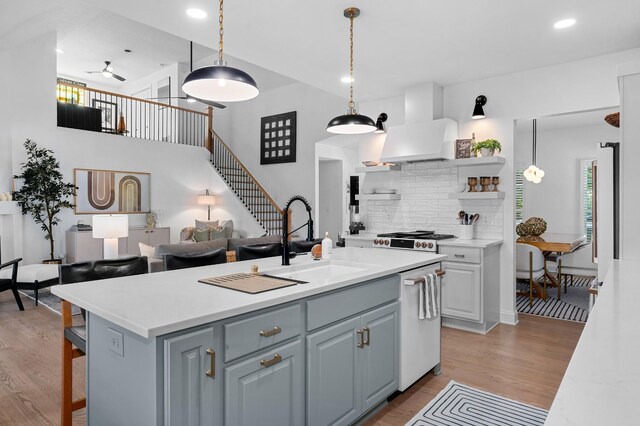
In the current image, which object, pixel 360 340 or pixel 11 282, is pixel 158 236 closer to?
pixel 11 282

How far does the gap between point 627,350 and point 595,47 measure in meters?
3.98

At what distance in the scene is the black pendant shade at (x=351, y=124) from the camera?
3.26m

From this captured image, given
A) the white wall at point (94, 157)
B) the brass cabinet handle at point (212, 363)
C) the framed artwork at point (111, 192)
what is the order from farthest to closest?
the framed artwork at point (111, 192) → the white wall at point (94, 157) → the brass cabinet handle at point (212, 363)

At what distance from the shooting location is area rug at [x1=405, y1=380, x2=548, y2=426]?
253cm

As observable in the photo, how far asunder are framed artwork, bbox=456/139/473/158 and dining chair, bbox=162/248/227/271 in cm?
319

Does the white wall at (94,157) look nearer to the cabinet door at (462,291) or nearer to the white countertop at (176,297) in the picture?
the cabinet door at (462,291)

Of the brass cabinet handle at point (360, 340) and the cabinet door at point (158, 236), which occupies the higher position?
the cabinet door at point (158, 236)

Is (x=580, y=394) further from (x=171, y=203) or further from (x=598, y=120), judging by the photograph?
(x=171, y=203)

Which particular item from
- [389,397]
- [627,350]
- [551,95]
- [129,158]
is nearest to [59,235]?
[129,158]

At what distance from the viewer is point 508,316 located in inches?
184

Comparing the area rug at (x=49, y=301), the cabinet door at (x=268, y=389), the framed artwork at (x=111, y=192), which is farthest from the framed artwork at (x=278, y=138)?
the cabinet door at (x=268, y=389)

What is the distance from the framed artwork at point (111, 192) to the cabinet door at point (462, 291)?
22.2 feet

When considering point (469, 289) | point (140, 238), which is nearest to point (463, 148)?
point (469, 289)

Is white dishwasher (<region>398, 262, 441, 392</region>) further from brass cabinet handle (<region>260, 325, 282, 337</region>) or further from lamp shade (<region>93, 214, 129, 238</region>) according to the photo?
lamp shade (<region>93, 214, 129, 238</region>)
